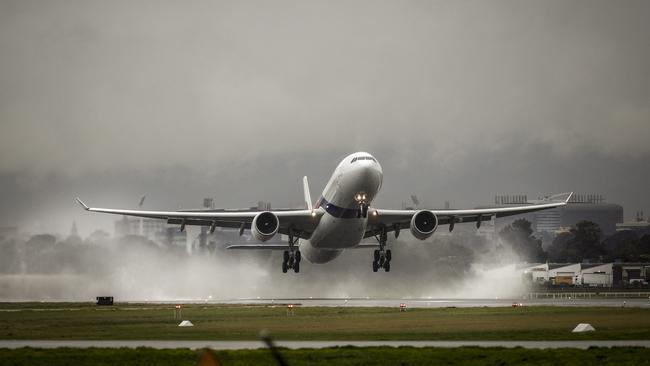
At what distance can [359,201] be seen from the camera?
5716 centimetres

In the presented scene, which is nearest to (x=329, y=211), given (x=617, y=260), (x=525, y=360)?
(x=525, y=360)

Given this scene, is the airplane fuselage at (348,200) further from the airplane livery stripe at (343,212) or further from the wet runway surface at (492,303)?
the wet runway surface at (492,303)

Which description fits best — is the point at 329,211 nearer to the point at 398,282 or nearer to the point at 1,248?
the point at 398,282

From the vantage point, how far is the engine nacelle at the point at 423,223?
6312 centimetres

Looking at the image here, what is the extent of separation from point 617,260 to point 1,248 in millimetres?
82110

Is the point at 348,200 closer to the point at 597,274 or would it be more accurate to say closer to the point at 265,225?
the point at 265,225

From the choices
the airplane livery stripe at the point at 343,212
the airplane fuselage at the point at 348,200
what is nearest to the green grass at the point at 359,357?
the airplane fuselage at the point at 348,200

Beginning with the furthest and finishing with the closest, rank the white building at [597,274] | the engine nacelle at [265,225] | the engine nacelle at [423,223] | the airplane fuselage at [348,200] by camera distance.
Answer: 1. the white building at [597,274]
2. the engine nacelle at [423,223]
3. the engine nacelle at [265,225]
4. the airplane fuselage at [348,200]

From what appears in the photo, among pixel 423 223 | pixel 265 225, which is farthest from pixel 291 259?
pixel 423 223

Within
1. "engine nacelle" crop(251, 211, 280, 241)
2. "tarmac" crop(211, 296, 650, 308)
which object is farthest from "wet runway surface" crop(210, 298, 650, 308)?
"engine nacelle" crop(251, 211, 280, 241)

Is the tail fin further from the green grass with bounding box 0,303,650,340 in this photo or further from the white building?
the white building

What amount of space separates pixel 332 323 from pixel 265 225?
1446 centimetres

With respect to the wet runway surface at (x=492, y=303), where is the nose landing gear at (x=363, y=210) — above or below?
above

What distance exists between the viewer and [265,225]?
2453 inches
